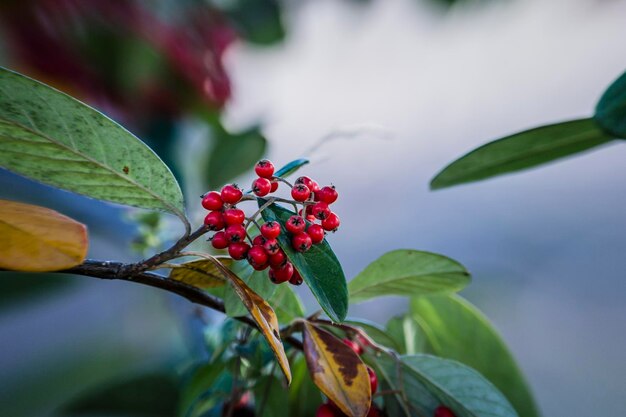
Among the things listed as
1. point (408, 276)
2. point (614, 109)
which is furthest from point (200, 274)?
point (614, 109)

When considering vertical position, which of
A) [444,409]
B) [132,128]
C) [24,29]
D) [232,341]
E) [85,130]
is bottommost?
[444,409]

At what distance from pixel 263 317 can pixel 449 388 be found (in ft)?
0.56

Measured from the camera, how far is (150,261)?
0.92 ft

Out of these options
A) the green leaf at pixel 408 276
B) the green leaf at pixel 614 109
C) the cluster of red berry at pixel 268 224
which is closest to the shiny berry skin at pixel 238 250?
the cluster of red berry at pixel 268 224

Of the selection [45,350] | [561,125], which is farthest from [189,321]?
[561,125]

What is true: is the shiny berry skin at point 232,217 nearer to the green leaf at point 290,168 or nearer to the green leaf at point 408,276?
the green leaf at point 290,168

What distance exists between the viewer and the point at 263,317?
281 mm

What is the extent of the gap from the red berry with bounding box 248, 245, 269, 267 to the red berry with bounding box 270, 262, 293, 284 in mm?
15

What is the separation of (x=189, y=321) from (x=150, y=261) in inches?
16.8

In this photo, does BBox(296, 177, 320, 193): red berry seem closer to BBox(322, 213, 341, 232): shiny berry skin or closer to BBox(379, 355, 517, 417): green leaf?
BBox(322, 213, 341, 232): shiny berry skin

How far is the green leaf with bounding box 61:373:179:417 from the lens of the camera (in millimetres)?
541

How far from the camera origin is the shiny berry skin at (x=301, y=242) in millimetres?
284

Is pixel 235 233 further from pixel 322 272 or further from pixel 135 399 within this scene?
pixel 135 399

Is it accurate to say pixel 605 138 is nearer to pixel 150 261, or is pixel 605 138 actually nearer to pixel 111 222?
pixel 150 261
